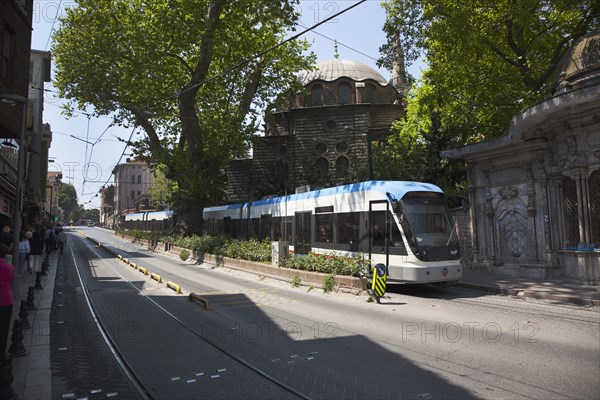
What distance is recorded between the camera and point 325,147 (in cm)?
4566

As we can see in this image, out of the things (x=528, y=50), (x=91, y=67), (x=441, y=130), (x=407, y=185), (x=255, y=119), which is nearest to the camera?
(x=407, y=185)

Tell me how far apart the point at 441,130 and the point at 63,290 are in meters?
19.8

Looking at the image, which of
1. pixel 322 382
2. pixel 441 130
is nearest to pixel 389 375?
pixel 322 382

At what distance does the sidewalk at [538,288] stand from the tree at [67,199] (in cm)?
13641

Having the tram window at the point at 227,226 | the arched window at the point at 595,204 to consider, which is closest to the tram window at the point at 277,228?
the tram window at the point at 227,226

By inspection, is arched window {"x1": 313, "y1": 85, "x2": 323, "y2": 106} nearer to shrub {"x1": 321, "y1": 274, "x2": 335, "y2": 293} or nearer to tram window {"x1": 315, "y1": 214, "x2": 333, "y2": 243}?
tram window {"x1": 315, "y1": 214, "x2": 333, "y2": 243}

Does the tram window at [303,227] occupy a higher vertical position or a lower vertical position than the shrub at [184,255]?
higher

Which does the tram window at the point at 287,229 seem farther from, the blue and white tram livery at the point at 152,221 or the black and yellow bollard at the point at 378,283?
the blue and white tram livery at the point at 152,221

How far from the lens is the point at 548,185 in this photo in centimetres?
1511

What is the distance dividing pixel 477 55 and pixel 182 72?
64.4ft

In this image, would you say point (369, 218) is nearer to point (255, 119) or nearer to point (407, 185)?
point (407, 185)

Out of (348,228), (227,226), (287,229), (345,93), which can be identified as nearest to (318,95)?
(345,93)

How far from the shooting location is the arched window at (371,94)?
46.9 metres

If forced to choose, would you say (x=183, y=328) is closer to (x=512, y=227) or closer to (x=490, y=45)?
(x=512, y=227)
